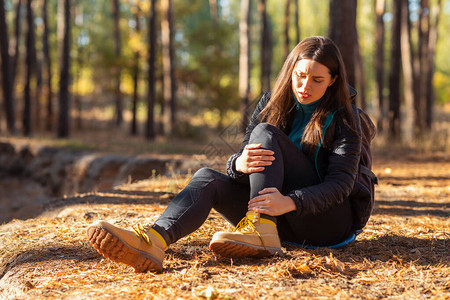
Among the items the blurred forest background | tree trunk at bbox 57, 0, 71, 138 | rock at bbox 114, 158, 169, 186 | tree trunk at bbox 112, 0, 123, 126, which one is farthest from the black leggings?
tree trunk at bbox 112, 0, 123, 126

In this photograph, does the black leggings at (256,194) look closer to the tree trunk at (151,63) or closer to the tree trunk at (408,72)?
the tree trunk at (408,72)

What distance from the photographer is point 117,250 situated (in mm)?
2330

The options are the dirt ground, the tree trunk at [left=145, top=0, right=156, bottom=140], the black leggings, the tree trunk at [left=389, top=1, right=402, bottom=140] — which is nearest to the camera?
the dirt ground

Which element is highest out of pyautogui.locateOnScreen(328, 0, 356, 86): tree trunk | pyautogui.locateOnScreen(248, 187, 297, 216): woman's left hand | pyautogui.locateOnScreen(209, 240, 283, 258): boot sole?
pyautogui.locateOnScreen(328, 0, 356, 86): tree trunk

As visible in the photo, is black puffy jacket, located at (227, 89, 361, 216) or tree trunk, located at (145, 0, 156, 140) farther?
tree trunk, located at (145, 0, 156, 140)

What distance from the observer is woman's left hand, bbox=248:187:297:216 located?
245 centimetres

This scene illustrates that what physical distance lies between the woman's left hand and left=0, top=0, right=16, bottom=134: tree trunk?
12.8m

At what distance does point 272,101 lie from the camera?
111 inches

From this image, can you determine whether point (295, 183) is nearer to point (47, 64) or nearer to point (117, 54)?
point (117, 54)

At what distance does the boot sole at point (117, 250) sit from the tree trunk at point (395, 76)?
955 cm

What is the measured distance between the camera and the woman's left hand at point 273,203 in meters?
2.45

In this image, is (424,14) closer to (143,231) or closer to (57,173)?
(57,173)

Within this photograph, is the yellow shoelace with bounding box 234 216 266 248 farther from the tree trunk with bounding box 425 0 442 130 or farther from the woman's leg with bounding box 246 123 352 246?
the tree trunk with bounding box 425 0 442 130

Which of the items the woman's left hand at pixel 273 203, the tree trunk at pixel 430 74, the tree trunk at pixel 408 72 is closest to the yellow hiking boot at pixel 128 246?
the woman's left hand at pixel 273 203
